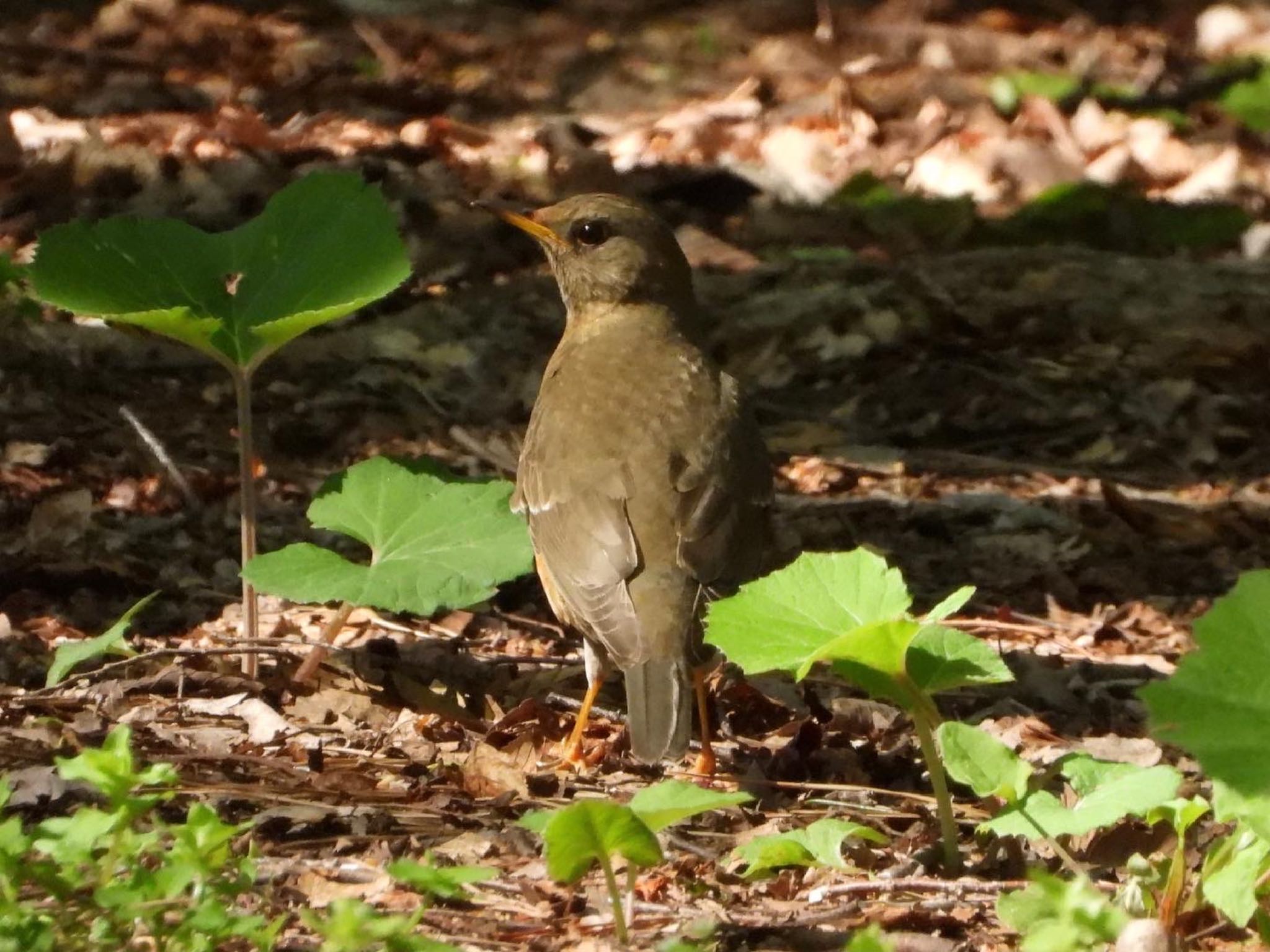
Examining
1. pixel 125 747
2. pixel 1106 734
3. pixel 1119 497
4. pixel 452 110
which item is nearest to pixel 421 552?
pixel 125 747

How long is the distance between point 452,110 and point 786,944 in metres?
8.64

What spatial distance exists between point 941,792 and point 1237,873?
67 cm

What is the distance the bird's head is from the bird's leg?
1.48 metres

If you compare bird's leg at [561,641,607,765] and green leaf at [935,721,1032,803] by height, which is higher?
green leaf at [935,721,1032,803]

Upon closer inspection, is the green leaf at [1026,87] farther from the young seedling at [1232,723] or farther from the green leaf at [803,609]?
the young seedling at [1232,723]

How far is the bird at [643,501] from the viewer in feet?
15.7

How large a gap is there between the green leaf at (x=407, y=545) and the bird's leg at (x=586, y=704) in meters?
0.48

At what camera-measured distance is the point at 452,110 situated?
1152 cm

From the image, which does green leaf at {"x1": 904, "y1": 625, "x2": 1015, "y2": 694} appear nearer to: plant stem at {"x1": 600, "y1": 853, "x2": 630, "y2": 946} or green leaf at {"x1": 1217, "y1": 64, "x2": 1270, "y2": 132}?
plant stem at {"x1": 600, "y1": 853, "x2": 630, "y2": 946}

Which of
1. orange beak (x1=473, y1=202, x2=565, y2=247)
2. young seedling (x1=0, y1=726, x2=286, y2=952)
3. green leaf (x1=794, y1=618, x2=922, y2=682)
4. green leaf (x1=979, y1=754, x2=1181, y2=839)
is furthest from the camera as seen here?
orange beak (x1=473, y1=202, x2=565, y2=247)

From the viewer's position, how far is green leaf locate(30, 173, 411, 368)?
4859 mm

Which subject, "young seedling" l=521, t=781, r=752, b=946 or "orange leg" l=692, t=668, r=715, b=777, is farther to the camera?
"orange leg" l=692, t=668, r=715, b=777

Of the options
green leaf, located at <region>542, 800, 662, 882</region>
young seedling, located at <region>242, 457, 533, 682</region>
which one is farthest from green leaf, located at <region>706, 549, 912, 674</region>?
young seedling, located at <region>242, 457, 533, 682</region>

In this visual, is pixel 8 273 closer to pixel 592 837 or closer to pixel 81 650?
pixel 81 650
